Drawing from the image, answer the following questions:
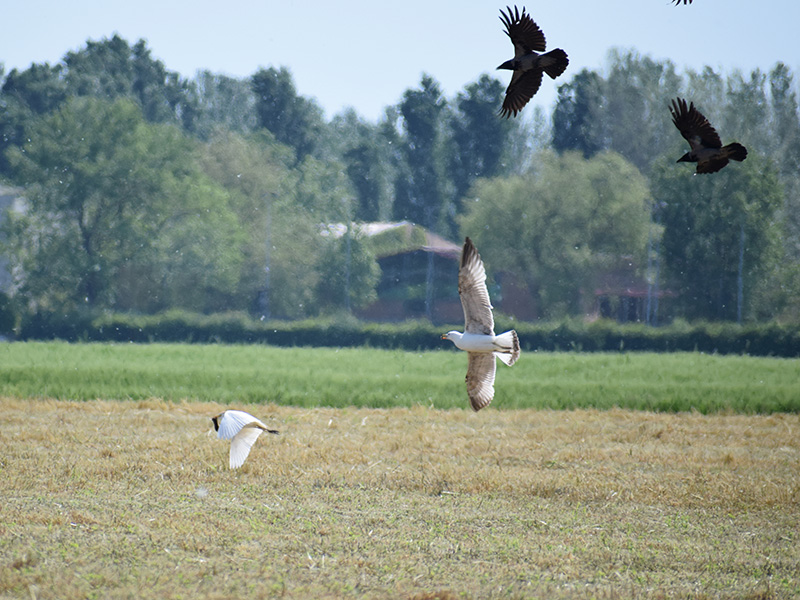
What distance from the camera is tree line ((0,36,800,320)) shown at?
50406 mm

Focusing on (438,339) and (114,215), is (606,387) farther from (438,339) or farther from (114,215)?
(114,215)

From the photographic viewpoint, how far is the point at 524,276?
56.0 m

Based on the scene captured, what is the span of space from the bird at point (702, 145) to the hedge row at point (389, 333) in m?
32.8

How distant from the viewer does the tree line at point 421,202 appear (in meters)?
50.4

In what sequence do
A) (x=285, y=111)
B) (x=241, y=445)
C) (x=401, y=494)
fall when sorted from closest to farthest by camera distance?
(x=401, y=494)
(x=241, y=445)
(x=285, y=111)

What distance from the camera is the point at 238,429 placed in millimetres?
10258

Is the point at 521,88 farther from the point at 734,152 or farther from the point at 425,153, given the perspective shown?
the point at 425,153

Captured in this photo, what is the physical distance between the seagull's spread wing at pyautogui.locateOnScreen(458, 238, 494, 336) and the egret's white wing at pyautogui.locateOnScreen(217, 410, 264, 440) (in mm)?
2975

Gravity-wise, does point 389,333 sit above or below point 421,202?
below

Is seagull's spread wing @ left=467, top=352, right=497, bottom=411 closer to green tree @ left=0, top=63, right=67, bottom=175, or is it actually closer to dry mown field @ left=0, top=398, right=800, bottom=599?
dry mown field @ left=0, top=398, right=800, bottom=599

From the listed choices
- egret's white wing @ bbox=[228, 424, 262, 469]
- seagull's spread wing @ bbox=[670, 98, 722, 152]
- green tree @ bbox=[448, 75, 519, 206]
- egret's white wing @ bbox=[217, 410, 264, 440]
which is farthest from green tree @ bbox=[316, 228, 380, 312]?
seagull's spread wing @ bbox=[670, 98, 722, 152]

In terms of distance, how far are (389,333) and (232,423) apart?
32.0 m

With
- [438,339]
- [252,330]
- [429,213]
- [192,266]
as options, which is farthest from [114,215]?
[429,213]

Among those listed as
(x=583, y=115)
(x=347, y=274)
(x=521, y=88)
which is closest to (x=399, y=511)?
(x=521, y=88)
